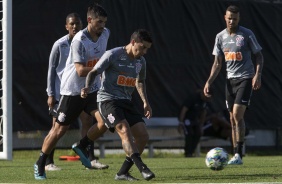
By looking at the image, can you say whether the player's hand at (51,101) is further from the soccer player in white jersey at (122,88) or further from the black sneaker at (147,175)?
the black sneaker at (147,175)

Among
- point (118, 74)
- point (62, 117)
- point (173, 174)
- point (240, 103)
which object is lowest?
point (173, 174)

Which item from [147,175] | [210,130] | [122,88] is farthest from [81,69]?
[210,130]

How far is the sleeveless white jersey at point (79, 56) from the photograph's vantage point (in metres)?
11.0

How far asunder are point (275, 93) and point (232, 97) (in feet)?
21.2

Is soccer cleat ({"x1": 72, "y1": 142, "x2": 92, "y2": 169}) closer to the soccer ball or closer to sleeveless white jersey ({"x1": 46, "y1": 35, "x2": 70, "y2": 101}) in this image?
sleeveless white jersey ({"x1": 46, "y1": 35, "x2": 70, "y2": 101})

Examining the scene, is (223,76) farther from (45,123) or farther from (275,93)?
(45,123)

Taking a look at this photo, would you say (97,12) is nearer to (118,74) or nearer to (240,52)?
(118,74)

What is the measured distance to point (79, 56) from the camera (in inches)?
431

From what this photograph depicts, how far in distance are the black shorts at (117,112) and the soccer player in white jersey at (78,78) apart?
0.59 m

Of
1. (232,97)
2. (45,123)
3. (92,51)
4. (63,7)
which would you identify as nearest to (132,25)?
(63,7)

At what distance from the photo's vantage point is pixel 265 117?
2038 centimetres

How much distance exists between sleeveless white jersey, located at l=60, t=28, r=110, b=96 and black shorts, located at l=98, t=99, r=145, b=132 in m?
0.71

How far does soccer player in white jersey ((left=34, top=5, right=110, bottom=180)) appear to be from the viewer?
10.9 meters

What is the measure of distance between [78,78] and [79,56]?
1.82ft
